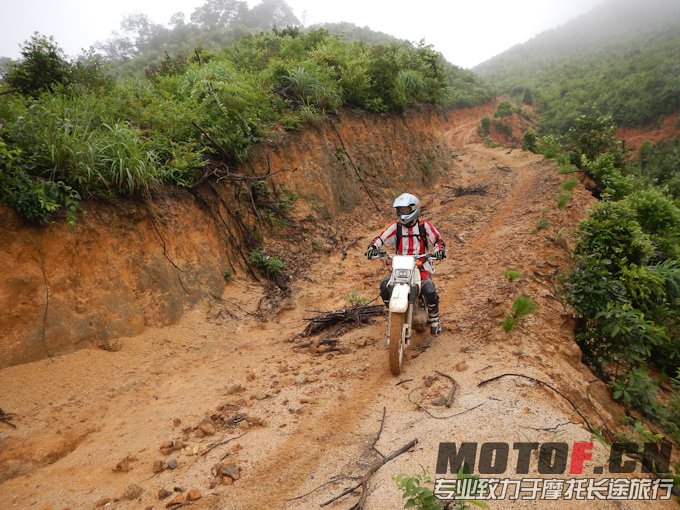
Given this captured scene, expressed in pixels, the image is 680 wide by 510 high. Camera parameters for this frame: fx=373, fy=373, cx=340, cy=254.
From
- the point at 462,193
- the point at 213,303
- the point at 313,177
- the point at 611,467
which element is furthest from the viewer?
the point at 462,193

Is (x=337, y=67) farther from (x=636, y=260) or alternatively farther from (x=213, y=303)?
(x=636, y=260)

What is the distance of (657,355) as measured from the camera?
5262 millimetres

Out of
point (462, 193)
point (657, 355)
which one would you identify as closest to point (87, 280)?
point (657, 355)

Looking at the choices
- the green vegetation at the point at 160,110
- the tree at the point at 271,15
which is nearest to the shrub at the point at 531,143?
the green vegetation at the point at 160,110

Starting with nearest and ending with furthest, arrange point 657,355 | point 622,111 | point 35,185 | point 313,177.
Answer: point 35,185 < point 657,355 < point 313,177 < point 622,111

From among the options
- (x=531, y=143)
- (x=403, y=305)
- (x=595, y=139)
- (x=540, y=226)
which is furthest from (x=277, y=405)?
(x=531, y=143)

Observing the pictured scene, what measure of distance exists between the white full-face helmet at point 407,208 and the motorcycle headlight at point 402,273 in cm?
68

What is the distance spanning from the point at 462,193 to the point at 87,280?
36.9 ft

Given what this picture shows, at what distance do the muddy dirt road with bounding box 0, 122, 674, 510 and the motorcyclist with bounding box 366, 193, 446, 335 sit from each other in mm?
596

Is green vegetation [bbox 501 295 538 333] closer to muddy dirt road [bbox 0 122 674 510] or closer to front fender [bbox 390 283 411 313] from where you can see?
muddy dirt road [bbox 0 122 674 510]

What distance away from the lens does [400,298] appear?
167 inches

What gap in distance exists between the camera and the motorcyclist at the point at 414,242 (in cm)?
477

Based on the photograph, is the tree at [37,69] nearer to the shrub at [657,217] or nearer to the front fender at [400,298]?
the front fender at [400,298]

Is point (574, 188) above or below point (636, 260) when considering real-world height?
above
